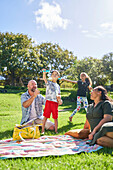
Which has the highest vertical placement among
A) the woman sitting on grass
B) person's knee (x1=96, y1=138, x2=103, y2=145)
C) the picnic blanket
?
the woman sitting on grass

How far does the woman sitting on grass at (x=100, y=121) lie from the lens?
11.1 ft

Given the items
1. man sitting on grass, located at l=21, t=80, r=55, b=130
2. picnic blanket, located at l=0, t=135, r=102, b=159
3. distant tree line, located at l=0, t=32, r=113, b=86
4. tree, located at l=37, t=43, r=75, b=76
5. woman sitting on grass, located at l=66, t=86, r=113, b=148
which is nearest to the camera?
picnic blanket, located at l=0, t=135, r=102, b=159

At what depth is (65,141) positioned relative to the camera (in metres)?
3.79

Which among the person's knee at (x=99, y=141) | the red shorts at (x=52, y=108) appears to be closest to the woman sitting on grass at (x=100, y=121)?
the person's knee at (x=99, y=141)

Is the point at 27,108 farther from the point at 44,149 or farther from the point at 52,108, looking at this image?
the point at 44,149

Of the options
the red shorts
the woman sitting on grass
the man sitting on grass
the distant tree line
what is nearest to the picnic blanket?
the woman sitting on grass

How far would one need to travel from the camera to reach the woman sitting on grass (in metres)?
3.37

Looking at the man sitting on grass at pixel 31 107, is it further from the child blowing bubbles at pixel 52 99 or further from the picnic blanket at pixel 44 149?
the picnic blanket at pixel 44 149

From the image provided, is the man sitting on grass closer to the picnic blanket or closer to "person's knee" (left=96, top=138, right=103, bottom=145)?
the picnic blanket

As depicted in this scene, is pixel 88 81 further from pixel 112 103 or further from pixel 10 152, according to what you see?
pixel 10 152

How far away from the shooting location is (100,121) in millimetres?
3645

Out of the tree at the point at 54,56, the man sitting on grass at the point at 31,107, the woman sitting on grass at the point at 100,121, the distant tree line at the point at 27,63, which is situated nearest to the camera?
the woman sitting on grass at the point at 100,121

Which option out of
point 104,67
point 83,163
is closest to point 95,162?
point 83,163

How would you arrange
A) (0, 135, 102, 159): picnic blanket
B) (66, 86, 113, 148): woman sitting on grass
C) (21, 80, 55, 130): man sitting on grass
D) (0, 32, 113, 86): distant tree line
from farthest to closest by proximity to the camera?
(0, 32, 113, 86): distant tree line
(21, 80, 55, 130): man sitting on grass
(66, 86, 113, 148): woman sitting on grass
(0, 135, 102, 159): picnic blanket
